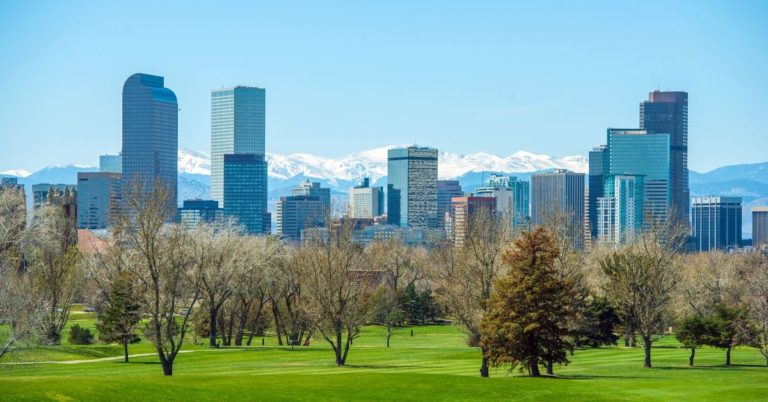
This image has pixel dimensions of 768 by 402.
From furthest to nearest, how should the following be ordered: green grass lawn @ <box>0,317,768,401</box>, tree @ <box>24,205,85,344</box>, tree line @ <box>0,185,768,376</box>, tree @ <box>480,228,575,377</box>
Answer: tree @ <box>24,205,85,344</box>, tree line @ <box>0,185,768,376</box>, tree @ <box>480,228,575,377</box>, green grass lawn @ <box>0,317,768,401</box>

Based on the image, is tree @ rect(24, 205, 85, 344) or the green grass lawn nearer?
the green grass lawn

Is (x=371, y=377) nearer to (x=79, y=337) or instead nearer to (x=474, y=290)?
(x=474, y=290)

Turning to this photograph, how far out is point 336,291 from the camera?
7875 cm

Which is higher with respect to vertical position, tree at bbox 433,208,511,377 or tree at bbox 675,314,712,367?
tree at bbox 433,208,511,377

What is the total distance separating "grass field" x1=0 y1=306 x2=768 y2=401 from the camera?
50.1 meters

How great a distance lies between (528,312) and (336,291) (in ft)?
60.6

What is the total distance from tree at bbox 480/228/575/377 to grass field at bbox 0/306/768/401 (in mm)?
1629

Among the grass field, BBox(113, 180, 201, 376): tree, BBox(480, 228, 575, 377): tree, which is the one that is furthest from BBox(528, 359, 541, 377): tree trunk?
BBox(113, 180, 201, 376): tree

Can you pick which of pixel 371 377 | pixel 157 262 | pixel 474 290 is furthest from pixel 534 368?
pixel 157 262

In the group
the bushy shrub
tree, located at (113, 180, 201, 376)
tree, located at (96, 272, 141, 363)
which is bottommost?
the bushy shrub

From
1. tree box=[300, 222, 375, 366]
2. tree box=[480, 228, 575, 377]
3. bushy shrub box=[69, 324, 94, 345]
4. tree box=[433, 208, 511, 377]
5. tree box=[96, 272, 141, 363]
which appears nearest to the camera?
tree box=[480, 228, 575, 377]

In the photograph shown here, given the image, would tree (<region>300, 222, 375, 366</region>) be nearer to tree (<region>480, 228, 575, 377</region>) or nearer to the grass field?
the grass field

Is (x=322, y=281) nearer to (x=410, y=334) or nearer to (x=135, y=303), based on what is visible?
(x=135, y=303)

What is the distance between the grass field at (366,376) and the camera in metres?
50.1
